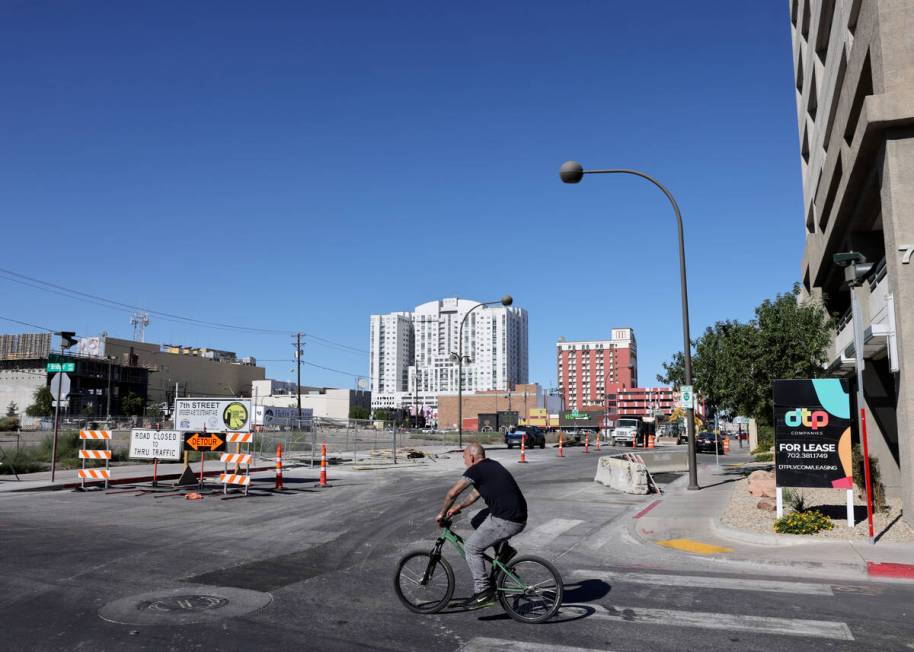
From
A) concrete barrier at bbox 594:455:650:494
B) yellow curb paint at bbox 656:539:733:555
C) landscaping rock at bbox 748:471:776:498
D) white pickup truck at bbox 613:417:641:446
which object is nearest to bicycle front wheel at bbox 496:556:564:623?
yellow curb paint at bbox 656:539:733:555

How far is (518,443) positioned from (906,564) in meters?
41.7

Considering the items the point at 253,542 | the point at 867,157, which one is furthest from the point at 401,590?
the point at 867,157

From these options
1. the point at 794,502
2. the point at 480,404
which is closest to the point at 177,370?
the point at 480,404

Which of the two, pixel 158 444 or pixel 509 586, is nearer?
pixel 509 586

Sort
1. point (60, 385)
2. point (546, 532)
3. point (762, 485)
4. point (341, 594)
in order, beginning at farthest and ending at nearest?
point (60, 385), point (762, 485), point (546, 532), point (341, 594)

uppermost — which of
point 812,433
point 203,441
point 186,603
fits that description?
point 812,433

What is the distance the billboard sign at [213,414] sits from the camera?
65.7ft

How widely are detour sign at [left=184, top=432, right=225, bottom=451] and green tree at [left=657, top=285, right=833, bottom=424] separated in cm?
1540

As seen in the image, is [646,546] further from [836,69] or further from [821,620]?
[836,69]

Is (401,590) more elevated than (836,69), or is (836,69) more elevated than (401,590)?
(836,69)

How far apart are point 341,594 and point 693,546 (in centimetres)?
609

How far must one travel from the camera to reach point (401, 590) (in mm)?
7504

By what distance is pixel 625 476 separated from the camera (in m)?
20.3

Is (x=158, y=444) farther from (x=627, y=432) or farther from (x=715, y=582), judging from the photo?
(x=627, y=432)
